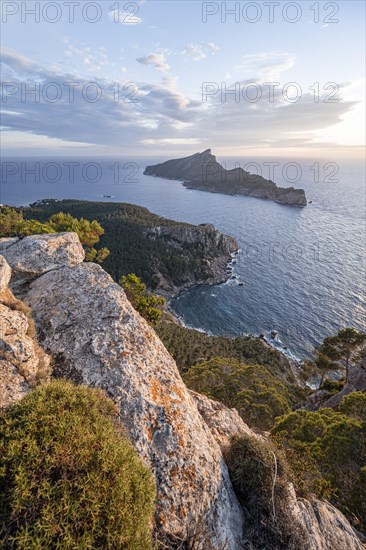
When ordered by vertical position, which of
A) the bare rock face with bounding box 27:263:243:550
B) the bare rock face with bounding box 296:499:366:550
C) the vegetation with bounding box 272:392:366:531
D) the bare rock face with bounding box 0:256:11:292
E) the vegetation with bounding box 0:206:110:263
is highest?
the vegetation with bounding box 0:206:110:263

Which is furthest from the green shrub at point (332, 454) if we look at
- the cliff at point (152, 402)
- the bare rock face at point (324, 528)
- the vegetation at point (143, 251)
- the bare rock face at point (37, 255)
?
the vegetation at point (143, 251)

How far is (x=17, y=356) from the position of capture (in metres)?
→ 8.02

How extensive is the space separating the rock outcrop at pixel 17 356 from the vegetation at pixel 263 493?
23.9 feet

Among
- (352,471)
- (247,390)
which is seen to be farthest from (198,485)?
(247,390)

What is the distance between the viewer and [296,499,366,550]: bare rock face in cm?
795

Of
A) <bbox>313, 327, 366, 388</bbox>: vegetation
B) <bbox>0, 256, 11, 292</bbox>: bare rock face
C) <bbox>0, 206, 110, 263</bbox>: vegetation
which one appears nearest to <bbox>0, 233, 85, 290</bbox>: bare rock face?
<bbox>0, 256, 11, 292</bbox>: bare rock face

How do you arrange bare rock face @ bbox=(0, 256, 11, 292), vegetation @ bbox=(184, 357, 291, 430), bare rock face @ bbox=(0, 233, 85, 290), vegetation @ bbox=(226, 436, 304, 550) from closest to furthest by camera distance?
1. vegetation @ bbox=(226, 436, 304, 550)
2. bare rock face @ bbox=(0, 256, 11, 292)
3. bare rock face @ bbox=(0, 233, 85, 290)
4. vegetation @ bbox=(184, 357, 291, 430)

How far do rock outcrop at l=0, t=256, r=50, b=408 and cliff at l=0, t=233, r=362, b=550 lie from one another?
0.15ft

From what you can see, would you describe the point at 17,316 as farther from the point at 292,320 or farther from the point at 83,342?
the point at 292,320

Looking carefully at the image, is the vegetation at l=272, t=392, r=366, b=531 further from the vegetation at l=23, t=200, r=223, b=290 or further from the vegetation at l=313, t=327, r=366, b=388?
the vegetation at l=23, t=200, r=223, b=290

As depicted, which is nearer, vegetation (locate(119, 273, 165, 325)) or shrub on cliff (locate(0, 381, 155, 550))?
shrub on cliff (locate(0, 381, 155, 550))

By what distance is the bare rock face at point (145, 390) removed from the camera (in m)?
7.28

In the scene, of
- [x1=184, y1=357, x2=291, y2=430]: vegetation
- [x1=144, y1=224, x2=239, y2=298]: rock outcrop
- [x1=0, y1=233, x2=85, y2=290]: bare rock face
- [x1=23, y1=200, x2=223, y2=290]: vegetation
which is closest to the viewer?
[x1=0, y1=233, x2=85, y2=290]: bare rock face

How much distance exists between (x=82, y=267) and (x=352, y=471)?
17045 millimetres
